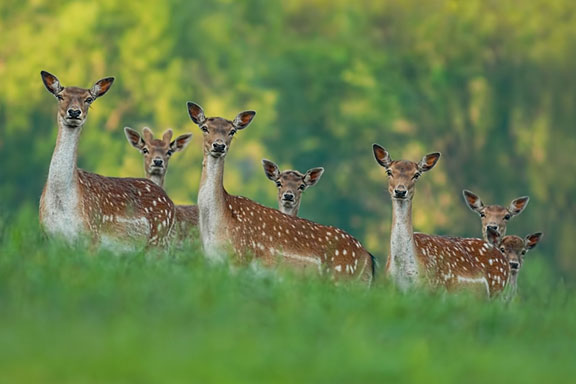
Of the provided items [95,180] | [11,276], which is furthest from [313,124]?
[11,276]

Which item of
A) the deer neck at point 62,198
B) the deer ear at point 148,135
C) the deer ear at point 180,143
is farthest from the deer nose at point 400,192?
Answer: the deer ear at point 148,135

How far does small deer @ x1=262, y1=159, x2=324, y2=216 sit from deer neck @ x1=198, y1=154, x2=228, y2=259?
107 inches

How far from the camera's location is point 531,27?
1772 inches

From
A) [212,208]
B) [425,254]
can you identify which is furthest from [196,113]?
[425,254]

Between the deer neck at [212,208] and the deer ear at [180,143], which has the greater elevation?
the deer ear at [180,143]

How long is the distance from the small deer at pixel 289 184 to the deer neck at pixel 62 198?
3556 mm

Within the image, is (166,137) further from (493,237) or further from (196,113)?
(493,237)

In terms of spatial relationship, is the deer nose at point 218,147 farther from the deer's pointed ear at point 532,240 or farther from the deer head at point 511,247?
the deer's pointed ear at point 532,240

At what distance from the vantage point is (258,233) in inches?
489

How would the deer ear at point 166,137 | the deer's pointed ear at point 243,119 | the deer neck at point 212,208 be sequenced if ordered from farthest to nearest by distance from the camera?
1. the deer ear at point 166,137
2. the deer's pointed ear at point 243,119
3. the deer neck at point 212,208

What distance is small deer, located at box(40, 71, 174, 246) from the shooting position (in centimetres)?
1205

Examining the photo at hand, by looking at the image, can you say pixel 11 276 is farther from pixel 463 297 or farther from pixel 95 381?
pixel 463 297

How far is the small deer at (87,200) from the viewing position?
12.0 metres

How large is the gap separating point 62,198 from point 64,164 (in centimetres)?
30
